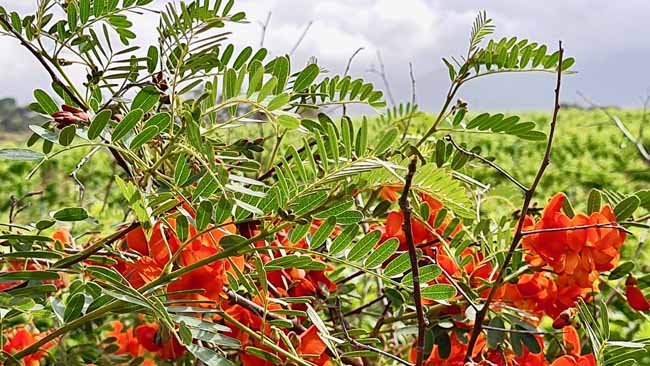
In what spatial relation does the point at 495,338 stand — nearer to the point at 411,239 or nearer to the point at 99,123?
the point at 411,239

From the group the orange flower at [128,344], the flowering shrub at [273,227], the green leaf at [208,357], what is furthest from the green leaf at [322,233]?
the orange flower at [128,344]

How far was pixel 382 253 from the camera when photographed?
1.81 ft

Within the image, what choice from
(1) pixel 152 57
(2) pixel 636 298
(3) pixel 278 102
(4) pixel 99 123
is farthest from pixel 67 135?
(2) pixel 636 298

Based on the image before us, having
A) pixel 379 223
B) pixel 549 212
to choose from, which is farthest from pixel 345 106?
pixel 549 212

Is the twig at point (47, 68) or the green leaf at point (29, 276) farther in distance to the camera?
the twig at point (47, 68)

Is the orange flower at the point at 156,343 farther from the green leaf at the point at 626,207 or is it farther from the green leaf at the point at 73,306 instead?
the green leaf at the point at 626,207

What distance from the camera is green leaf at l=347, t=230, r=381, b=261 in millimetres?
548

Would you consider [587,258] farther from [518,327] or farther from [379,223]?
[379,223]

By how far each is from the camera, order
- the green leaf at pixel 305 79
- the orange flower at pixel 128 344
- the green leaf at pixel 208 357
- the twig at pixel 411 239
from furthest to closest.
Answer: the orange flower at pixel 128 344
the green leaf at pixel 305 79
the green leaf at pixel 208 357
the twig at pixel 411 239

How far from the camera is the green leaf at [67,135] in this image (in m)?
0.45

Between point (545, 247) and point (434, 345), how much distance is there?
0.13m

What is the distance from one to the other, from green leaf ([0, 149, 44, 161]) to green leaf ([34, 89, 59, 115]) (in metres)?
0.06

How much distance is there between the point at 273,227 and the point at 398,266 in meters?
0.10

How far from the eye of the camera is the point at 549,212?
689 millimetres
